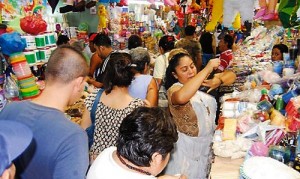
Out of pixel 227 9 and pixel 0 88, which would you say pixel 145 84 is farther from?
pixel 227 9

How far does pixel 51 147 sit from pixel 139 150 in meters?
0.47

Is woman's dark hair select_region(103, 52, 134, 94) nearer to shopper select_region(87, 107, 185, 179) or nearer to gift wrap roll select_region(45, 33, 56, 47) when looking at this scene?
shopper select_region(87, 107, 185, 179)

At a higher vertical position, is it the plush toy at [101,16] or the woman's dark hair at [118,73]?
the plush toy at [101,16]

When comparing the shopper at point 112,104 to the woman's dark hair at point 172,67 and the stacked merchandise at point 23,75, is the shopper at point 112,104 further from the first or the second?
the stacked merchandise at point 23,75

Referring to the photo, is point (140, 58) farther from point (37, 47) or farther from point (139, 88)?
point (37, 47)

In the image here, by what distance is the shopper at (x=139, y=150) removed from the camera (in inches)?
52.6

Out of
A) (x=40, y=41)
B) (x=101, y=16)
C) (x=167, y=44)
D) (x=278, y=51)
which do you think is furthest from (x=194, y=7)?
(x=40, y=41)

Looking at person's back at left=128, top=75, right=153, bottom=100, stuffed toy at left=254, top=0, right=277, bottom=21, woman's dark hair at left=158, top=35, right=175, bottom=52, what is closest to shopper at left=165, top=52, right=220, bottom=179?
person's back at left=128, top=75, right=153, bottom=100

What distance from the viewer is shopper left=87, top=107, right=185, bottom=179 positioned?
1337 millimetres

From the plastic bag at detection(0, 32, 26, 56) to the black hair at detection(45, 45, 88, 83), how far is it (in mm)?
1266

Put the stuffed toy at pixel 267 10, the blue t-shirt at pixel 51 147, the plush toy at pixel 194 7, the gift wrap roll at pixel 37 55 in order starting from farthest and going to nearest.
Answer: the plush toy at pixel 194 7 < the stuffed toy at pixel 267 10 < the gift wrap roll at pixel 37 55 < the blue t-shirt at pixel 51 147

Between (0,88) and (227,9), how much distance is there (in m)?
4.89

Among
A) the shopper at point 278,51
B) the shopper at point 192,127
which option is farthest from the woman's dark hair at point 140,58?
the shopper at point 278,51

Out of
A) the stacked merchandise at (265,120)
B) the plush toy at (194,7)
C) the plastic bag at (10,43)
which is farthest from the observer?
the plush toy at (194,7)
